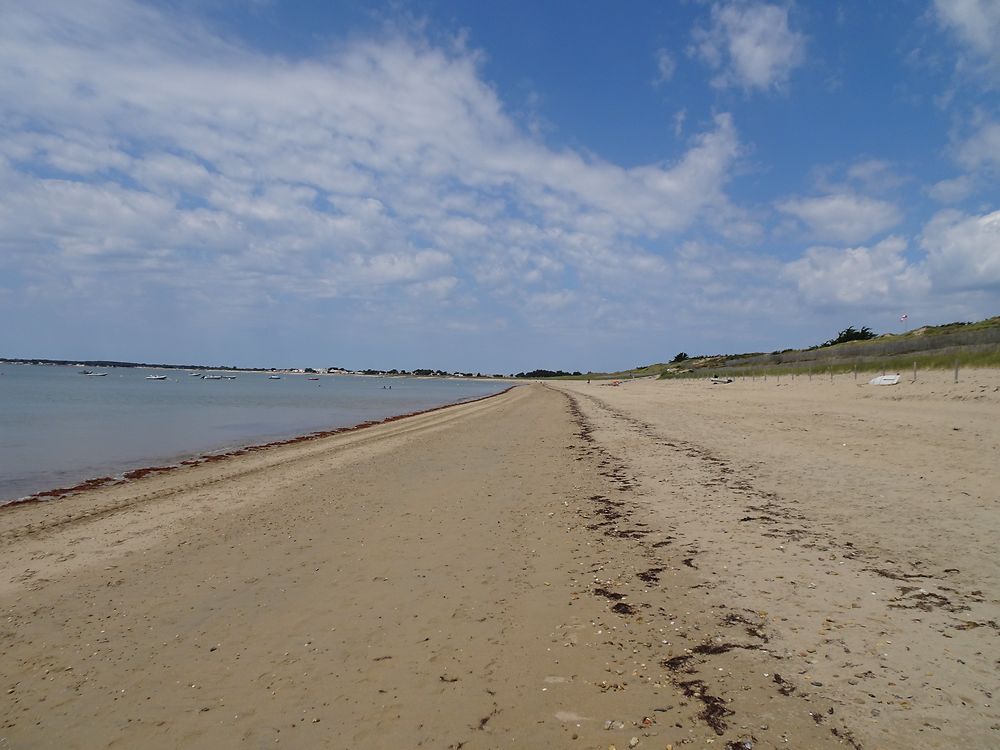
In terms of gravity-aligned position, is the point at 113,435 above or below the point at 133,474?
above

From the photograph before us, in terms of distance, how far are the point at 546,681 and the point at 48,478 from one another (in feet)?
53.7

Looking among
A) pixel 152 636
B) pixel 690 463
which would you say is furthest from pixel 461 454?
pixel 152 636

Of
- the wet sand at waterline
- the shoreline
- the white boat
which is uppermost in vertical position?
the white boat

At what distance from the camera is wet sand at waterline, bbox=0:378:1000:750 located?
3.69 meters

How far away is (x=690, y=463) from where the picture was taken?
1192 cm

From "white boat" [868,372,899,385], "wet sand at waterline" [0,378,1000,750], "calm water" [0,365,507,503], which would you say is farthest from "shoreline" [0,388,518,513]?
"white boat" [868,372,899,385]

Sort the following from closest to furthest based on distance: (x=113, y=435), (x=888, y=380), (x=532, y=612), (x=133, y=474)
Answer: (x=532, y=612)
(x=133, y=474)
(x=888, y=380)
(x=113, y=435)

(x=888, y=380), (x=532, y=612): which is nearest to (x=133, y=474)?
(x=532, y=612)

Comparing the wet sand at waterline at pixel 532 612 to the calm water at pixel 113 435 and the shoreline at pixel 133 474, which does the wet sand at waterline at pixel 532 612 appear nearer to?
the shoreline at pixel 133 474

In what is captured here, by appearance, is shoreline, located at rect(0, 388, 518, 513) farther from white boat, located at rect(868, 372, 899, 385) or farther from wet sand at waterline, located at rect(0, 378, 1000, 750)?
white boat, located at rect(868, 372, 899, 385)

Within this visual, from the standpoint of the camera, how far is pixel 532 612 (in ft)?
17.4

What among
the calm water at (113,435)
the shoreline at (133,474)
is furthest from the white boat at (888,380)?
the calm water at (113,435)

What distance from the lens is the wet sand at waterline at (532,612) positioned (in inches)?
145

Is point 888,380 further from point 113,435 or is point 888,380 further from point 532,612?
point 113,435
